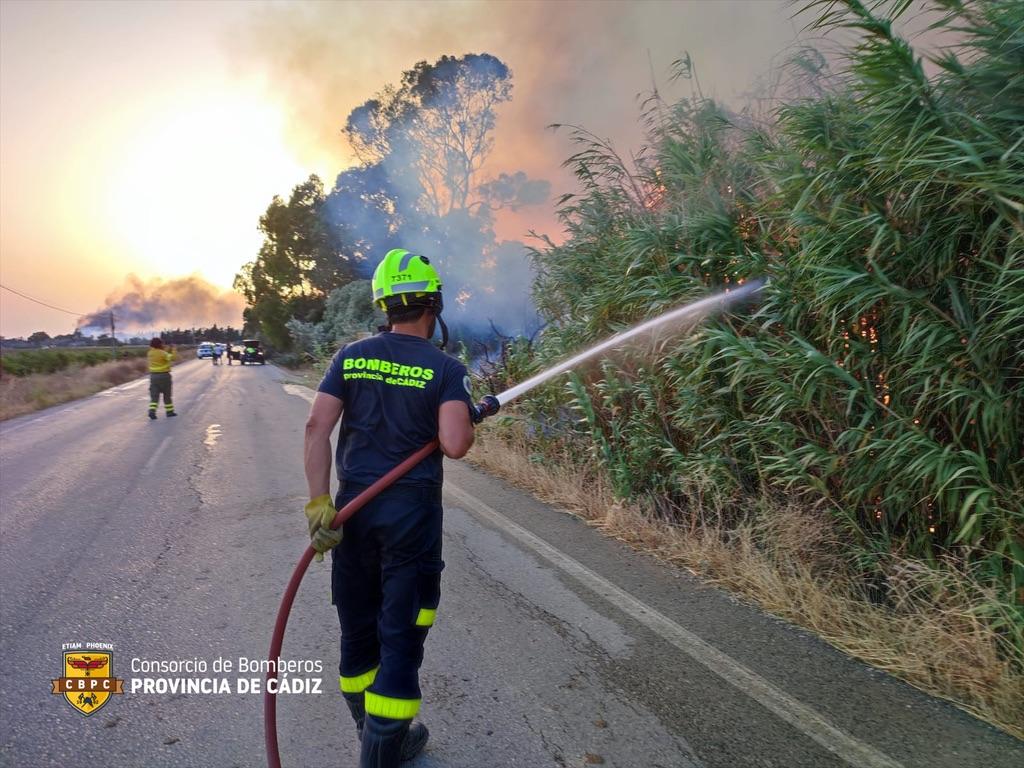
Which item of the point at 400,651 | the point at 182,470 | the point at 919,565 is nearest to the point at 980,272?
the point at 919,565

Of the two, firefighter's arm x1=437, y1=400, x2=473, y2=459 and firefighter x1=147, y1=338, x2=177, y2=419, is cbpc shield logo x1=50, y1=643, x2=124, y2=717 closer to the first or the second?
firefighter's arm x1=437, y1=400, x2=473, y2=459

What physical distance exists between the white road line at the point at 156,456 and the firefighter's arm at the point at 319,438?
23.3ft

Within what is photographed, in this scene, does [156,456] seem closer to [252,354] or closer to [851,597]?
[851,597]

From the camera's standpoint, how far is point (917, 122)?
3.29 meters

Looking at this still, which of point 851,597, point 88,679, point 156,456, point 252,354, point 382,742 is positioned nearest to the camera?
point 382,742

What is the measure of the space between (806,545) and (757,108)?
3275 millimetres

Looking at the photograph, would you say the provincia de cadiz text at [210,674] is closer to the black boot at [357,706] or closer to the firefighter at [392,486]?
the black boot at [357,706]

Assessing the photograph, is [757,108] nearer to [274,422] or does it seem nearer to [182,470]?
[182,470]

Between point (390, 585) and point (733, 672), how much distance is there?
1753 mm

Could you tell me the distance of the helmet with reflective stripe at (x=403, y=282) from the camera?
2543mm

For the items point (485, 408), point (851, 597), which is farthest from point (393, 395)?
point (851, 597)

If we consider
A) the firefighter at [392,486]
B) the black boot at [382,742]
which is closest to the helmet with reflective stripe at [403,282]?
the firefighter at [392,486]

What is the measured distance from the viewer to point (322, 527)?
94.9 inches

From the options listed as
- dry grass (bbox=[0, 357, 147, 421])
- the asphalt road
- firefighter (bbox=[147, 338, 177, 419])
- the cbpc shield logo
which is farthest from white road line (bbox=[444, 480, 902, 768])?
dry grass (bbox=[0, 357, 147, 421])
